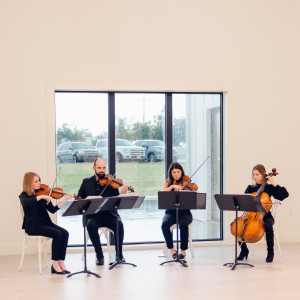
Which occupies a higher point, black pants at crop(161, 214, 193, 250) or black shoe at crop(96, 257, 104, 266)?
black pants at crop(161, 214, 193, 250)

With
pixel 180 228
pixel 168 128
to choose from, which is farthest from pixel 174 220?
pixel 168 128

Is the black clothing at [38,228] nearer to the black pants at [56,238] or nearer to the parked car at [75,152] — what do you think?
the black pants at [56,238]

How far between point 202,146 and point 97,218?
1892 millimetres

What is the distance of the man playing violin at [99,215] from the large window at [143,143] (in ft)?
2.44

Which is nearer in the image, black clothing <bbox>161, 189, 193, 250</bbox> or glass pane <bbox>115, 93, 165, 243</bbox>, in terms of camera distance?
black clothing <bbox>161, 189, 193, 250</bbox>

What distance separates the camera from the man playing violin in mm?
5570

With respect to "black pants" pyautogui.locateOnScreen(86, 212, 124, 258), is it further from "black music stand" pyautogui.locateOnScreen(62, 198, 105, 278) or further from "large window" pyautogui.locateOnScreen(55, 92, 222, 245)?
"large window" pyautogui.locateOnScreen(55, 92, 222, 245)

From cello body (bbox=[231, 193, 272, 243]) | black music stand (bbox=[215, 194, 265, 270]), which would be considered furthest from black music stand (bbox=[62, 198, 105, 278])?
cello body (bbox=[231, 193, 272, 243])

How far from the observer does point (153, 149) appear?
6688 millimetres

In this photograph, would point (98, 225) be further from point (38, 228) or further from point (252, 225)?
point (252, 225)

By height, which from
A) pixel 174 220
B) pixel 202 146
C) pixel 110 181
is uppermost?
pixel 202 146

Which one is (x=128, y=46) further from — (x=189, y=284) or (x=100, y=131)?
(x=189, y=284)

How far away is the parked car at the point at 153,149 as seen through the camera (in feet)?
21.9

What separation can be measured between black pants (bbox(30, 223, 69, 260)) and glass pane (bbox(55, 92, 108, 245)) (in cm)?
111
